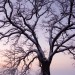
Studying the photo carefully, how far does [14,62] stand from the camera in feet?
65.1

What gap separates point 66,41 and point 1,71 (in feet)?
18.6

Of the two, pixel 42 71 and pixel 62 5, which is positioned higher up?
pixel 62 5

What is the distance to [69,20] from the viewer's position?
60.1 ft

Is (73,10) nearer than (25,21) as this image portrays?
Yes

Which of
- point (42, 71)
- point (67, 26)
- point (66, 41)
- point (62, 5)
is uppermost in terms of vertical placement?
point (62, 5)

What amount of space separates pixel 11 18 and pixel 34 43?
2748 millimetres

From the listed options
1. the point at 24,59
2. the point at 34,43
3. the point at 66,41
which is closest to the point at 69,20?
the point at 66,41

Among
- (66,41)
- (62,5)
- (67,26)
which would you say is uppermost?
(62,5)

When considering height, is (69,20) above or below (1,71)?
above

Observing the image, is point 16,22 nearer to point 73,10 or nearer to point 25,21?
point 25,21

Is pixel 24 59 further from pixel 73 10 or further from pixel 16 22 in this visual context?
pixel 73 10

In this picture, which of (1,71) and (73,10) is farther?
(1,71)

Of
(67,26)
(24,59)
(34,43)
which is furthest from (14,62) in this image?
(67,26)

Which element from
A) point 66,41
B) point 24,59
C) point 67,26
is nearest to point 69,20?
point 67,26
